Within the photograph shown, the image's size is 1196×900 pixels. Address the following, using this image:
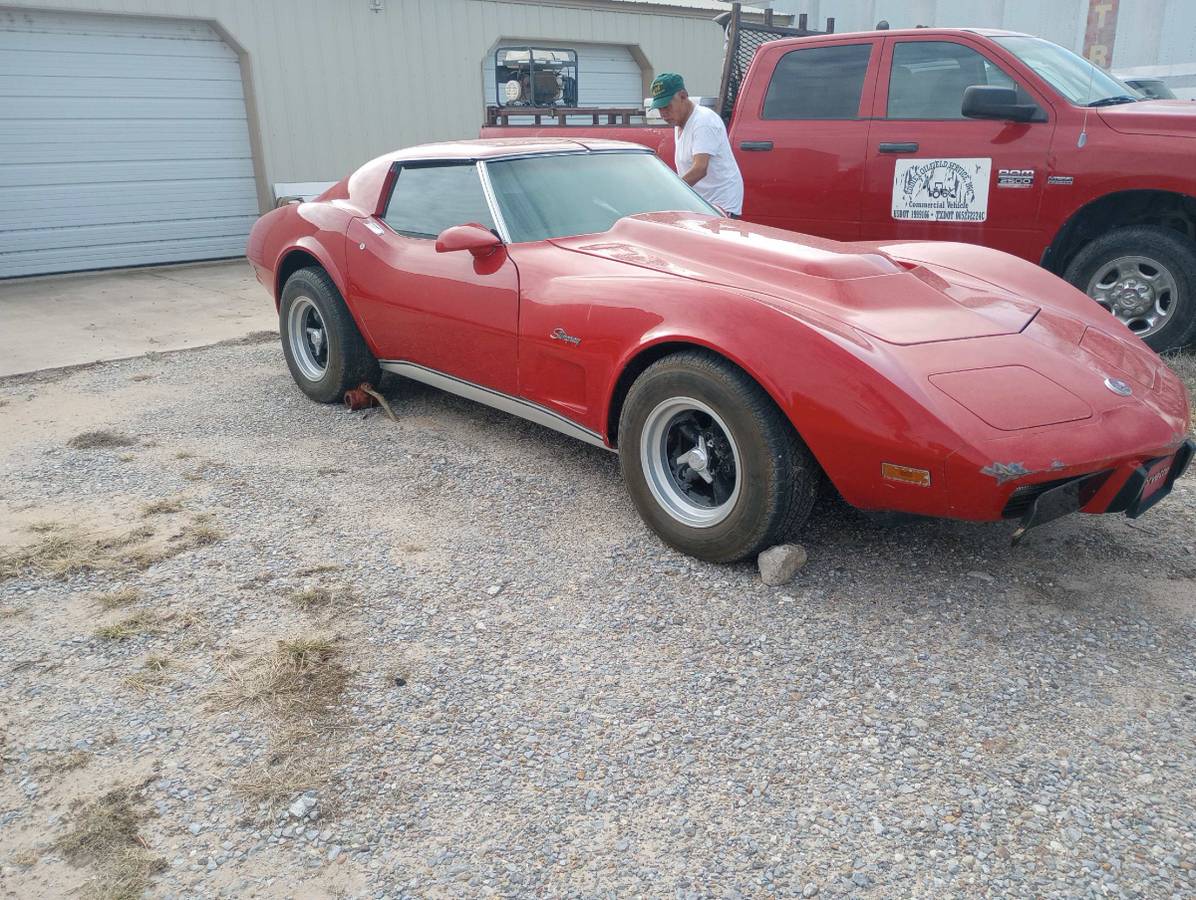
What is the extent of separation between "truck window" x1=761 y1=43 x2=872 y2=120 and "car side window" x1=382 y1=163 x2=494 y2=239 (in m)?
2.80

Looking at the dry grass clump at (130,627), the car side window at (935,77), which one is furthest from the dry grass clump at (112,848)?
the car side window at (935,77)

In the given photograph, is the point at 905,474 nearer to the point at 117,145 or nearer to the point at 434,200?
the point at 434,200

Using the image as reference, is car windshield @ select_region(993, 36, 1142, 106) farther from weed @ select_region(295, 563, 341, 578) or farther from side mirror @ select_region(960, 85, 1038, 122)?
weed @ select_region(295, 563, 341, 578)

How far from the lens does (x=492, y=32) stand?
1241cm

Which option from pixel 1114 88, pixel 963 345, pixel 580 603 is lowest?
pixel 580 603

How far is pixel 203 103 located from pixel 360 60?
193 cm

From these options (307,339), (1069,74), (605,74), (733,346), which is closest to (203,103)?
(605,74)

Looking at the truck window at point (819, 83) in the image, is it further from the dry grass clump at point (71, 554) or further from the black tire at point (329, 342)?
the dry grass clump at point (71, 554)

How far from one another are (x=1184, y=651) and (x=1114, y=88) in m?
4.30

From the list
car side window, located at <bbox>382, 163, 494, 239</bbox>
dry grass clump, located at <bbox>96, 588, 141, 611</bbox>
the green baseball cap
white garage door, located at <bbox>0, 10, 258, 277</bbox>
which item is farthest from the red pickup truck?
white garage door, located at <bbox>0, 10, 258, 277</bbox>

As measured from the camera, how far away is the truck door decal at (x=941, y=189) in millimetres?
5637

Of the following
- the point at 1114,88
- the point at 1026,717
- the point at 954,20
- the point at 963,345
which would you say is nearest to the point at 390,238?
the point at 963,345

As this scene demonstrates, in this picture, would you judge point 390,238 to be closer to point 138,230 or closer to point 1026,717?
point 1026,717

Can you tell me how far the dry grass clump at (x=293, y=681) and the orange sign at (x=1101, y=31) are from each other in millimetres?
11890
